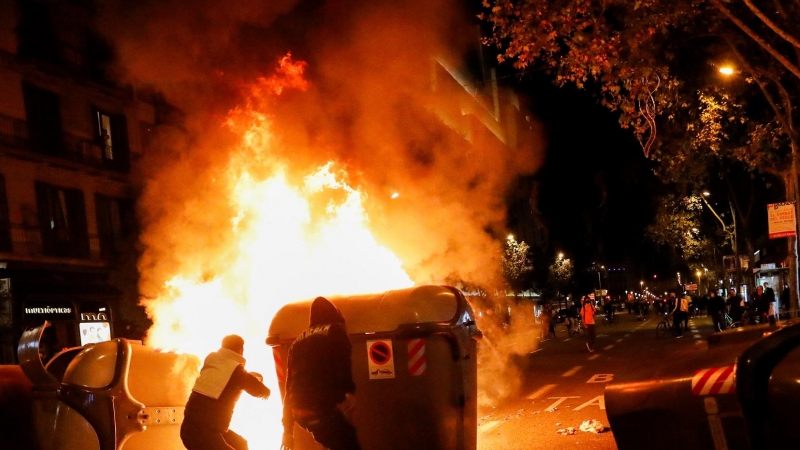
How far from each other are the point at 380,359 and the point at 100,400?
7.48 ft

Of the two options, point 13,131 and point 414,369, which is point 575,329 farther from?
point 414,369

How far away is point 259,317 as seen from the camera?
8656 millimetres

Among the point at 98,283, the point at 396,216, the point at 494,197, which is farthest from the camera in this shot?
the point at 98,283

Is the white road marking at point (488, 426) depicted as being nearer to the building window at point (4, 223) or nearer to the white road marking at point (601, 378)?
the white road marking at point (601, 378)

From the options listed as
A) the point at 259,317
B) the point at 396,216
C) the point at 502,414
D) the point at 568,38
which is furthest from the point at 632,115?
the point at 259,317

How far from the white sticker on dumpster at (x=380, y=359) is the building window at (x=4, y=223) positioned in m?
19.5

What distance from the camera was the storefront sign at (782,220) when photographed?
1520 centimetres

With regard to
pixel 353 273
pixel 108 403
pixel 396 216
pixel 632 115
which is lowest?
pixel 108 403

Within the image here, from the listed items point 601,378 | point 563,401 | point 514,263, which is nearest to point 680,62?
point 601,378

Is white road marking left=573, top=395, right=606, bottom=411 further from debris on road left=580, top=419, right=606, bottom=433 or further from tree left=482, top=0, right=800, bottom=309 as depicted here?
tree left=482, top=0, right=800, bottom=309

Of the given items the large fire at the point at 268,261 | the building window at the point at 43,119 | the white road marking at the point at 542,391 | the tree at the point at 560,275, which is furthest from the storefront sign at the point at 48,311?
the tree at the point at 560,275

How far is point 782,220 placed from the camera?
15.2 metres

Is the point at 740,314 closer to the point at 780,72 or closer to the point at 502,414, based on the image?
the point at 780,72

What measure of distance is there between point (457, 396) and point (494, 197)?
14732 millimetres
